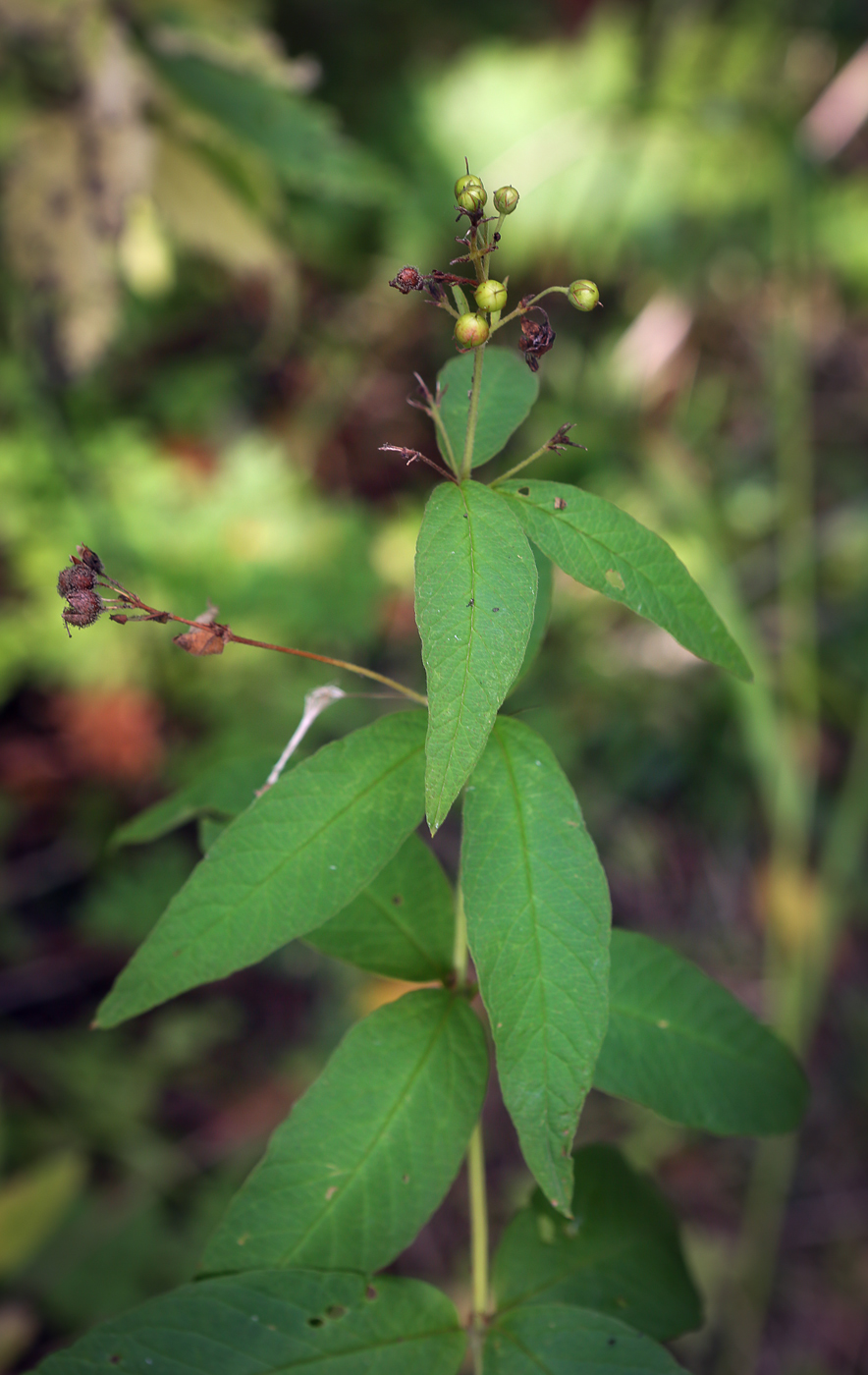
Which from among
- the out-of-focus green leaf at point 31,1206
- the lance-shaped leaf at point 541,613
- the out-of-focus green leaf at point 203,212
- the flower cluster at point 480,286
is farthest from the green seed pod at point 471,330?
the out-of-focus green leaf at point 203,212

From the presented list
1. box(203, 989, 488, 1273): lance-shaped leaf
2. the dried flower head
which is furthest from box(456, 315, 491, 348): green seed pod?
box(203, 989, 488, 1273): lance-shaped leaf

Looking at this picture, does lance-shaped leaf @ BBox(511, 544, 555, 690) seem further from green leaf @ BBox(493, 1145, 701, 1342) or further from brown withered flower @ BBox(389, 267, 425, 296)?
green leaf @ BBox(493, 1145, 701, 1342)

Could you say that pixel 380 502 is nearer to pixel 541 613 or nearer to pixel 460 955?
pixel 541 613

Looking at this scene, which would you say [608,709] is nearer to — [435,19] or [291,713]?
[291,713]

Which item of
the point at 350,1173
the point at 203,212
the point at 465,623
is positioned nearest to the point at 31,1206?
the point at 350,1173

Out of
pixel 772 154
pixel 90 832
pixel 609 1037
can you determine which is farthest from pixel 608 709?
pixel 772 154

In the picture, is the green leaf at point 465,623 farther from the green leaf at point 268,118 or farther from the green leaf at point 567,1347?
the green leaf at point 268,118
